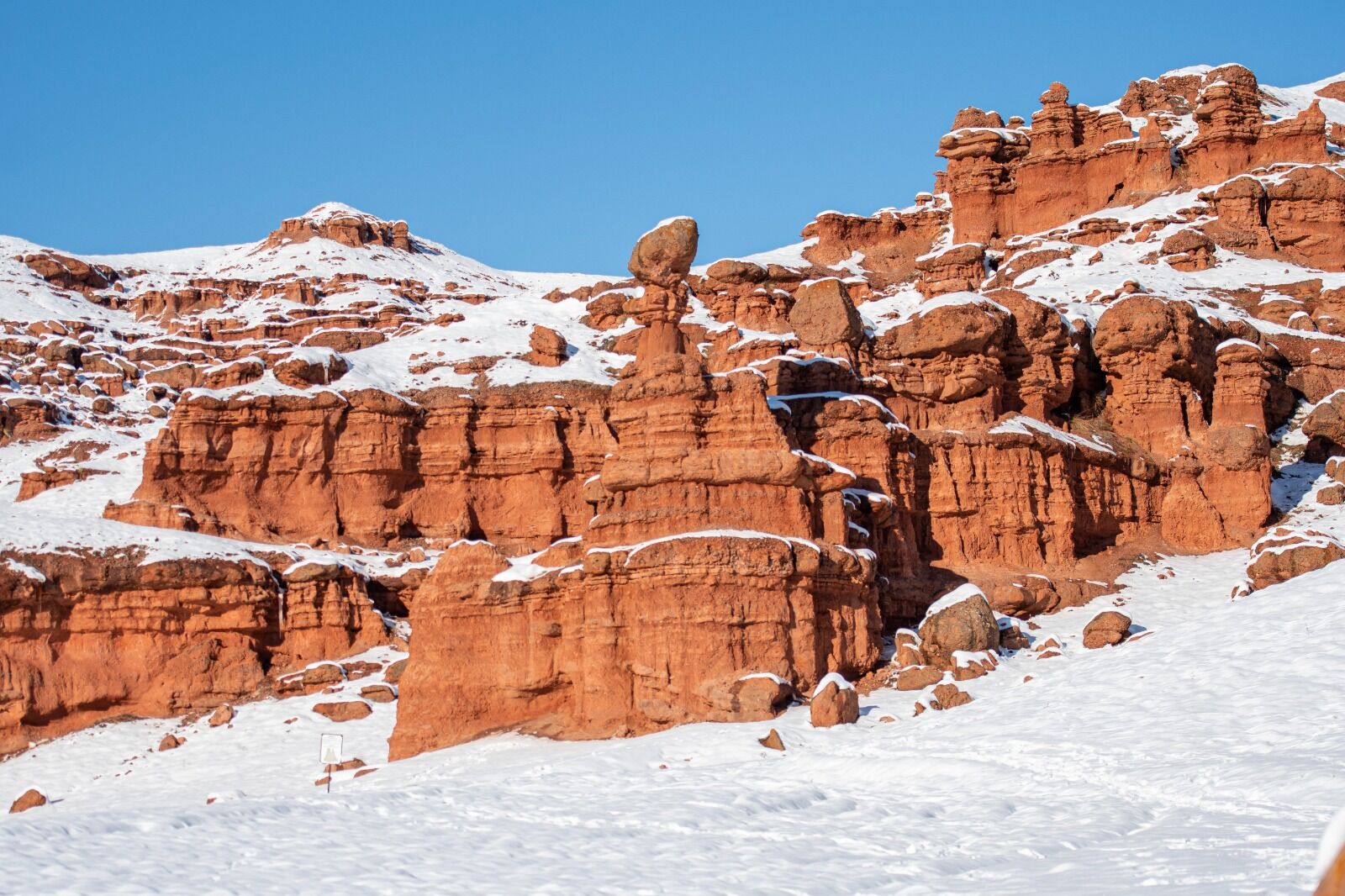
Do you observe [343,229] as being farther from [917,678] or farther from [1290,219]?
[917,678]

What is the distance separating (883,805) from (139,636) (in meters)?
27.3

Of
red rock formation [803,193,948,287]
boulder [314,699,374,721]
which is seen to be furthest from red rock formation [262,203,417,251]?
boulder [314,699,374,721]

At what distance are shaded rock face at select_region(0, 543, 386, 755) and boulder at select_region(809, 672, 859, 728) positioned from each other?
1823cm

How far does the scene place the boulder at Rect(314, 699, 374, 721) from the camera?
38.3 meters

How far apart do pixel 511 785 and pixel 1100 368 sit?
1224 inches

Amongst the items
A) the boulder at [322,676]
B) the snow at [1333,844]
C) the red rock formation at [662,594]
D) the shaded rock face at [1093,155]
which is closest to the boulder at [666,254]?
the red rock formation at [662,594]

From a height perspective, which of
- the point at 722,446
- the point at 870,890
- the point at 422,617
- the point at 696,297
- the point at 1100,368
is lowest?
the point at 870,890

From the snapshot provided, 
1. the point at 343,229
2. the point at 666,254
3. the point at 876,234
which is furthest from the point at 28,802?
the point at 343,229

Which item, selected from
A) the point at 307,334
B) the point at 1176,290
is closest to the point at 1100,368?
the point at 1176,290

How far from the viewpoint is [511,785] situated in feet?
76.0

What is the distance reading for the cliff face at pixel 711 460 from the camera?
107 ft

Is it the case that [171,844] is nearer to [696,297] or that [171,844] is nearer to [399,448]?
[399,448]

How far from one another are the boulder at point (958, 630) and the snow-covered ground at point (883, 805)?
3.17ft

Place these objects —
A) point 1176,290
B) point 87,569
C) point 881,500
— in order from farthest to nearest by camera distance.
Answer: point 1176,290 < point 87,569 < point 881,500
